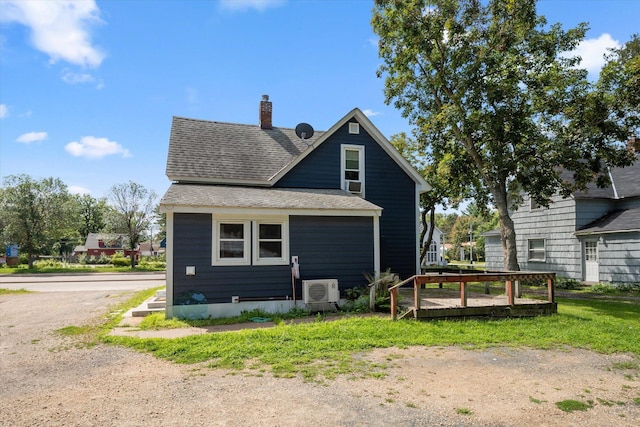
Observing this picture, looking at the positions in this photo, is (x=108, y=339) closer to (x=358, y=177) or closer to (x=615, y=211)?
(x=358, y=177)

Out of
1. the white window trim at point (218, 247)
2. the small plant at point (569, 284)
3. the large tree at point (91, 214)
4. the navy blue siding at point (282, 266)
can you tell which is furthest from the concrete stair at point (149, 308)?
the large tree at point (91, 214)

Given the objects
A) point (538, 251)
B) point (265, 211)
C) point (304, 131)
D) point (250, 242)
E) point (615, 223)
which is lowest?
point (538, 251)

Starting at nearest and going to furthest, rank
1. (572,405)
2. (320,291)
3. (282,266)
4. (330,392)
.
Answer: (572,405) < (330,392) < (320,291) < (282,266)

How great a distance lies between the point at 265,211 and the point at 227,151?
5908 millimetres

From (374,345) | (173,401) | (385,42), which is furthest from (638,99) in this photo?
(173,401)

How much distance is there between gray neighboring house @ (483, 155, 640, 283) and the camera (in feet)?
59.3

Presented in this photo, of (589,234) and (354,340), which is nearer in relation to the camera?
(354,340)

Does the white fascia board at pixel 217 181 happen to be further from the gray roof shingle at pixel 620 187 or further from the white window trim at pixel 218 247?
the gray roof shingle at pixel 620 187

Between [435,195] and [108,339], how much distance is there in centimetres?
1980

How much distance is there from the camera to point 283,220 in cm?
1127

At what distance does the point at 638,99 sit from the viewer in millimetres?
A: 13867

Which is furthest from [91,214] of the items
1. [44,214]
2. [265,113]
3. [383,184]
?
[383,184]

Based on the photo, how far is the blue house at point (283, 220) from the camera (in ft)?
34.1

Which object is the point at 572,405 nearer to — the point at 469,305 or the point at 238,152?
the point at 469,305
